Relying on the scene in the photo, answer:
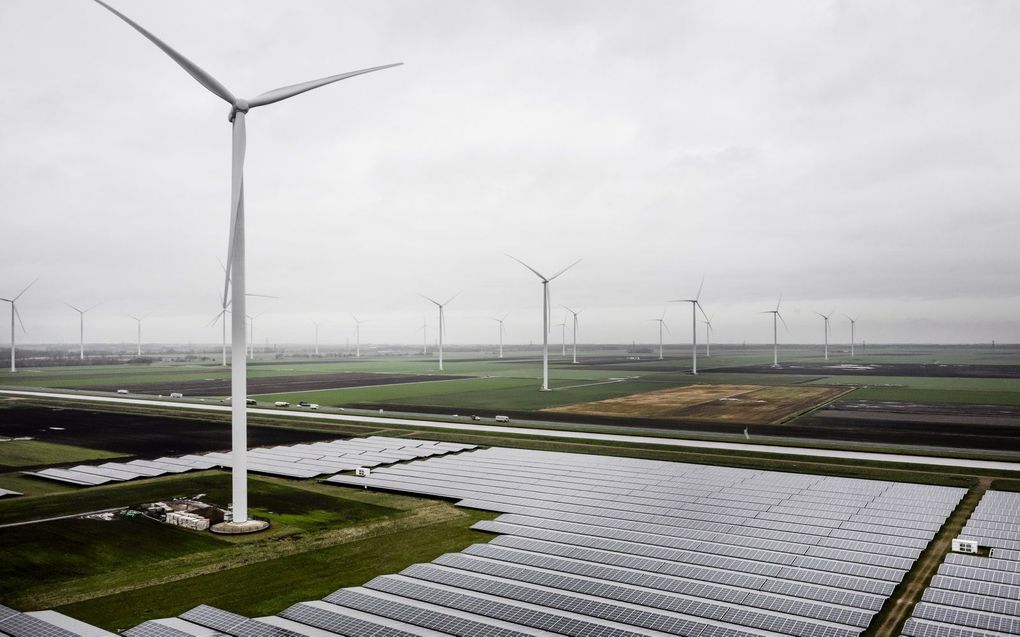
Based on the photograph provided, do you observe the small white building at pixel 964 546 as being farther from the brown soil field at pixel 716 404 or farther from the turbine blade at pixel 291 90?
the brown soil field at pixel 716 404

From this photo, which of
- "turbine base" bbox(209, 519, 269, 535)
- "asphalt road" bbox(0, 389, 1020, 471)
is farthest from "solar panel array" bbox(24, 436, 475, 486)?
"turbine base" bbox(209, 519, 269, 535)

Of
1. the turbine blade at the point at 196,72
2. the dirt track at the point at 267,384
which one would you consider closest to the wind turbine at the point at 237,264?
the turbine blade at the point at 196,72

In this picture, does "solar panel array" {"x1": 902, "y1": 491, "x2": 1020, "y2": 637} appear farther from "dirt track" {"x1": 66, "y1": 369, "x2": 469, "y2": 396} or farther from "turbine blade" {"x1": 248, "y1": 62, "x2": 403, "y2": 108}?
"dirt track" {"x1": 66, "y1": 369, "x2": 469, "y2": 396}

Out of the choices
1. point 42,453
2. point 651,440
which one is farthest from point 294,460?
point 651,440

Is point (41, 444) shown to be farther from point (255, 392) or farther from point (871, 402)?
point (871, 402)

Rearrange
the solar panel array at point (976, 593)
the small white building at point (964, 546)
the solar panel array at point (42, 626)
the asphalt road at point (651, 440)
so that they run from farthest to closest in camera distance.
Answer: the asphalt road at point (651, 440) < the small white building at point (964, 546) < the solar panel array at point (976, 593) < the solar panel array at point (42, 626)
